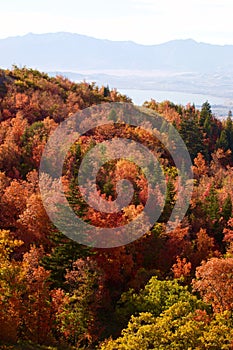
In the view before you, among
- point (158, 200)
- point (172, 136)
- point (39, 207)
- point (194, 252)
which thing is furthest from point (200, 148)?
point (39, 207)

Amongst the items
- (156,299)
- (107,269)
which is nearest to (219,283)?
(156,299)

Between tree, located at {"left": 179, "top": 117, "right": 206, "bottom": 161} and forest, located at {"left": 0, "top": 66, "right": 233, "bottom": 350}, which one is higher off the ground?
tree, located at {"left": 179, "top": 117, "right": 206, "bottom": 161}

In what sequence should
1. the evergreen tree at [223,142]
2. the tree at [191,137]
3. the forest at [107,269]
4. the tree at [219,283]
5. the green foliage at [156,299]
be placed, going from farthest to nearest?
the evergreen tree at [223,142], the tree at [191,137], the green foliage at [156,299], the tree at [219,283], the forest at [107,269]

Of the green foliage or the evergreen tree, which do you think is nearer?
the green foliage

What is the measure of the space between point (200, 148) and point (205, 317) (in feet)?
291

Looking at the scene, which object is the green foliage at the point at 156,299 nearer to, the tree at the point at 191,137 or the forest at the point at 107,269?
the forest at the point at 107,269

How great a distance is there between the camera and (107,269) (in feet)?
152

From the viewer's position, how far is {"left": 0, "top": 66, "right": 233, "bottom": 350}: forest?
2956cm

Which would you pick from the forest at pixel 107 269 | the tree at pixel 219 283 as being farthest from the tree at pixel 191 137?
the tree at pixel 219 283

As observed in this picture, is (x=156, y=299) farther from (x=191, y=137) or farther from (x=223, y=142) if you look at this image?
(x=223, y=142)

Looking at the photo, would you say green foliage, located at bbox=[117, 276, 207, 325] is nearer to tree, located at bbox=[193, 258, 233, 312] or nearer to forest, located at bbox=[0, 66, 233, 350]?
forest, located at bbox=[0, 66, 233, 350]

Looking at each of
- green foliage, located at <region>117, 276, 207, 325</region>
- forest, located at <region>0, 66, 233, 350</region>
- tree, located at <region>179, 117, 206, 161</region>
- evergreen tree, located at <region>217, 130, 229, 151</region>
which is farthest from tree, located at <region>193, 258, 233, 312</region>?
evergreen tree, located at <region>217, 130, 229, 151</region>

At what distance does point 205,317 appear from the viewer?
29.8 meters

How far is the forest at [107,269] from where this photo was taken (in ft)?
97.0
